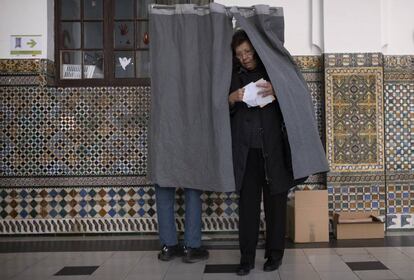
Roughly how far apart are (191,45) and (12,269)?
2.01 metres

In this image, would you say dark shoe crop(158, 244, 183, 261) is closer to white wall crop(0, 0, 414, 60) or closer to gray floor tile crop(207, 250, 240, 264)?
gray floor tile crop(207, 250, 240, 264)

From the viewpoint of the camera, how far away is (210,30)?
377cm

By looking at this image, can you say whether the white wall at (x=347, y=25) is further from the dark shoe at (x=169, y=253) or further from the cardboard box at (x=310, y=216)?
the dark shoe at (x=169, y=253)

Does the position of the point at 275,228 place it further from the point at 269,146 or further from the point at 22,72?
the point at 22,72

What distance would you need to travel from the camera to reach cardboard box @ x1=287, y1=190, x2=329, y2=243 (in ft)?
14.3

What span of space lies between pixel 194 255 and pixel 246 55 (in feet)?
4.85

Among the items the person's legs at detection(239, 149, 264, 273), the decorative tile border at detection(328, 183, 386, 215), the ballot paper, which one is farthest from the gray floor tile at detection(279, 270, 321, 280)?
the decorative tile border at detection(328, 183, 386, 215)

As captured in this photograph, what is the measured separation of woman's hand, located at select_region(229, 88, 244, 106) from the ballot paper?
0.08 ft

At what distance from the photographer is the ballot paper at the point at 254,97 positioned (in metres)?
3.42

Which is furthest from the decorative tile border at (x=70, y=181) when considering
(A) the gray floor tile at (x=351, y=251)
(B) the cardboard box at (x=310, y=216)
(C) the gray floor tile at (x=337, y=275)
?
(C) the gray floor tile at (x=337, y=275)

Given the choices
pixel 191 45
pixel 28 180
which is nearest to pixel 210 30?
pixel 191 45

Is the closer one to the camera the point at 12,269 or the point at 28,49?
the point at 12,269

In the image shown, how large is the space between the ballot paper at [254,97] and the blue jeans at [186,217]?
853 millimetres

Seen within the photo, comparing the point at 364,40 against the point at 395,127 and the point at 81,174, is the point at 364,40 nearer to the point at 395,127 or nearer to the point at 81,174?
the point at 395,127
